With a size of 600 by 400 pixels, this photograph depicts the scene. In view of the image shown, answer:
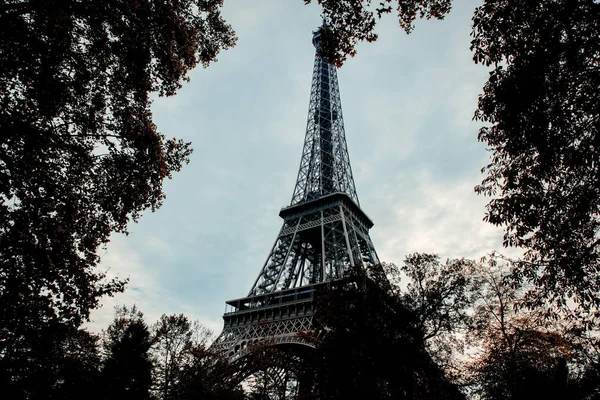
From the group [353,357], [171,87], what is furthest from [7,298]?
[353,357]

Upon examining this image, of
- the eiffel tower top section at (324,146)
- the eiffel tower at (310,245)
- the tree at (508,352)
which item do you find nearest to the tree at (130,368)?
the eiffel tower at (310,245)

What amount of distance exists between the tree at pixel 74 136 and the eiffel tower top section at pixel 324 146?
33.9m

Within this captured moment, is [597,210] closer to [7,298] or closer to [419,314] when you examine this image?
[419,314]

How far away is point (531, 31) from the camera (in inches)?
341

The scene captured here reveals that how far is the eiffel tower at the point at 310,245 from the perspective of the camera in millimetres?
31906

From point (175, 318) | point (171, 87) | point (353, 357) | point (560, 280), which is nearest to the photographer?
point (560, 280)

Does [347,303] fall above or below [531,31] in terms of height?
below

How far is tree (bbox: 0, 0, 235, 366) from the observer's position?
27.9ft

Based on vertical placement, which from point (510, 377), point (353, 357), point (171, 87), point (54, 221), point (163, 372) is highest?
point (171, 87)

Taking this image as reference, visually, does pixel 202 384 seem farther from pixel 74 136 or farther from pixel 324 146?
pixel 324 146

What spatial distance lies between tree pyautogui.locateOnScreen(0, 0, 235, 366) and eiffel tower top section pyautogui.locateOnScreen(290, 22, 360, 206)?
1333 inches

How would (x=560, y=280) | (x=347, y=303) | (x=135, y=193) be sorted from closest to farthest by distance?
(x=560, y=280) → (x=135, y=193) → (x=347, y=303)

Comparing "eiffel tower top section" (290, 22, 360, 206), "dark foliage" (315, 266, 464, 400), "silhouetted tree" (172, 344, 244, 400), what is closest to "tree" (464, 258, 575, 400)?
"dark foliage" (315, 266, 464, 400)

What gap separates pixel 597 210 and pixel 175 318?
2594 cm
